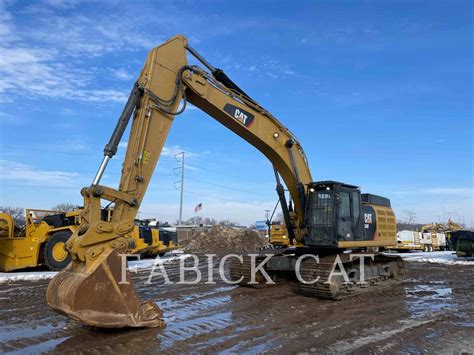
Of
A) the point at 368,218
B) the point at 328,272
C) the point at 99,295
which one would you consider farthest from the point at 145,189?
the point at 368,218

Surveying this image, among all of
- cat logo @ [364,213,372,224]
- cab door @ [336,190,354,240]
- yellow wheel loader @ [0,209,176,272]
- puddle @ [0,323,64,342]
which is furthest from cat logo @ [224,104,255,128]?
yellow wheel loader @ [0,209,176,272]

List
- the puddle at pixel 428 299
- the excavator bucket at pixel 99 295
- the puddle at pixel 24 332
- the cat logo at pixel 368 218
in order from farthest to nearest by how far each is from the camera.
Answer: the cat logo at pixel 368 218
the puddle at pixel 428 299
the puddle at pixel 24 332
the excavator bucket at pixel 99 295

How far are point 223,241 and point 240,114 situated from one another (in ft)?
76.9

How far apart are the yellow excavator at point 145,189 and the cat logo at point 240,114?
2 centimetres

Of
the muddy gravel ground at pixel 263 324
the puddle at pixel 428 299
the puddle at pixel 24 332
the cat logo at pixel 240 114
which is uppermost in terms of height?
the cat logo at pixel 240 114

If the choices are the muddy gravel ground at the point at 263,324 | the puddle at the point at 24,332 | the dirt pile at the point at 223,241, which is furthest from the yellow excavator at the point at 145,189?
the dirt pile at the point at 223,241

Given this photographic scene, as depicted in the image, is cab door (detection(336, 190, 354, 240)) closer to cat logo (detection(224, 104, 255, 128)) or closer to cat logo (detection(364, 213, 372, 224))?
cat logo (detection(364, 213, 372, 224))

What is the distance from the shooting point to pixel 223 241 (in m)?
31.2

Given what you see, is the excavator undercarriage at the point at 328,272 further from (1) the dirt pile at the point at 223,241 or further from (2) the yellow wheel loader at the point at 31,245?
(1) the dirt pile at the point at 223,241

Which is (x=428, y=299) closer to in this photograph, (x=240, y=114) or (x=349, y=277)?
(x=349, y=277)

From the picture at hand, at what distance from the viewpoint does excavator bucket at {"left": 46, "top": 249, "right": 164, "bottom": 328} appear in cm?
523

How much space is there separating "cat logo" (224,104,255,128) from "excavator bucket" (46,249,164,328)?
146 inches

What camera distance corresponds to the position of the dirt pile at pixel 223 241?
29.8 m

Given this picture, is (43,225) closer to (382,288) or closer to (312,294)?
(312,294)
